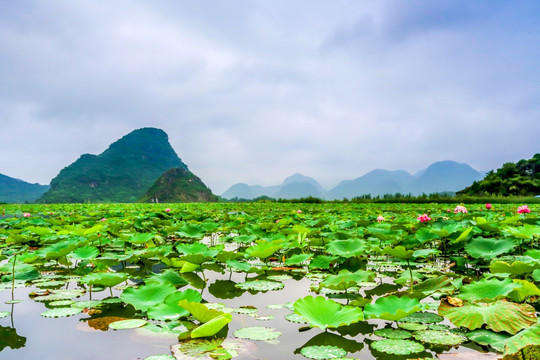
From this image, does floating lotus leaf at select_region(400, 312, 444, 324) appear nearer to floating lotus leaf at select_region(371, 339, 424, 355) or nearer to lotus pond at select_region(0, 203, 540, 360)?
lotus pond at select_region(0, 203, 540, 360)

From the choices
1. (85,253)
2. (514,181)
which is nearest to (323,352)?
(85,253)

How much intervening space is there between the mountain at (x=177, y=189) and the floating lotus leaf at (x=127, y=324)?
92.2 meters

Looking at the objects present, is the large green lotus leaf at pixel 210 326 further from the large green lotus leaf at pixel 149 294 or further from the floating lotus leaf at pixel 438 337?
the floating lotus leaf at pixel 438 337

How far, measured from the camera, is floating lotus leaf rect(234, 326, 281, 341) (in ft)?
5.20

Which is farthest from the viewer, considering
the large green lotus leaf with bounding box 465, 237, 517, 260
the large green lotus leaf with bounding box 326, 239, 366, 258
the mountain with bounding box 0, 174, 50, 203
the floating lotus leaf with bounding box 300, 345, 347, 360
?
the mountain with bounding box 0, 174, 50, 203

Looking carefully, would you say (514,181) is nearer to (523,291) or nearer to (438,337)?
(523,291)

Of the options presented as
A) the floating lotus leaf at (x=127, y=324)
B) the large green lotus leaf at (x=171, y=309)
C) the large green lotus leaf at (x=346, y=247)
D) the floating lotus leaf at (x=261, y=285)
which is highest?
the large green lotus leaf at (x=346, y=247)

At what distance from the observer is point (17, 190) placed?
15262 centimetres

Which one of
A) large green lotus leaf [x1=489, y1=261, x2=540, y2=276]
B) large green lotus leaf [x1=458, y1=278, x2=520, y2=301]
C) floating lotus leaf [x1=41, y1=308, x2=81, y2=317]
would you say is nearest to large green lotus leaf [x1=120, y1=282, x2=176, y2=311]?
floating lotus leaf [x1=41, y1=308, x2=81, y2=317]

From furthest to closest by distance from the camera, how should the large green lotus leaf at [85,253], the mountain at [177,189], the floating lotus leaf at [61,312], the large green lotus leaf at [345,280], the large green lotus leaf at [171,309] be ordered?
the mountain at [177,189], the large green lotus leaf at [85,253], the large green lotus leaf at [345,280], the floating lotus leaf at [61,312], the large green lotus leaf at [171,309]

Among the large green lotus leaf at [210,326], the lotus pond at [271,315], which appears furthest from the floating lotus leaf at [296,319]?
the large green lotus leaf at [210,326]

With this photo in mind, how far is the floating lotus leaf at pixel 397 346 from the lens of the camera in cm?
143

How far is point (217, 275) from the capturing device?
3.18 meters

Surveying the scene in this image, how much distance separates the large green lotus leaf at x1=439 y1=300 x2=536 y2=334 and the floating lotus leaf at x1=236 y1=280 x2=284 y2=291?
1237mm
